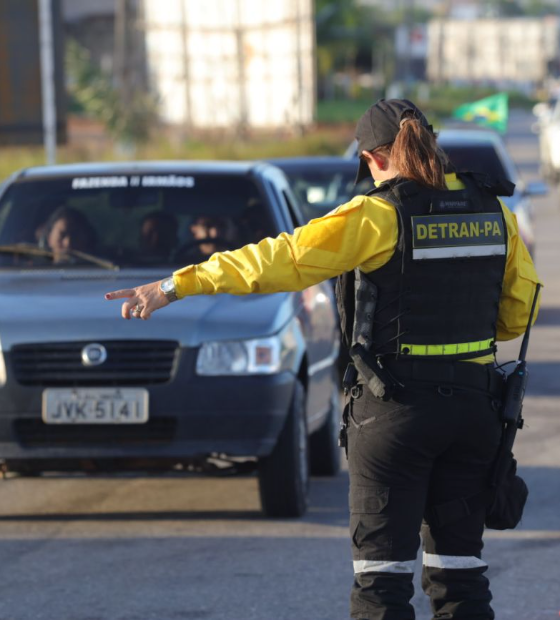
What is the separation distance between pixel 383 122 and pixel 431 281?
47 cm

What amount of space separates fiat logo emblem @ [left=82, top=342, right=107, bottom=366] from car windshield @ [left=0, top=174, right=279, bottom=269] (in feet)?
3.55

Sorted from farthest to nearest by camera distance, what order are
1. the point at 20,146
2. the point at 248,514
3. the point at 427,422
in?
the point at 20,146
the point at 248,514
the point at 427,422

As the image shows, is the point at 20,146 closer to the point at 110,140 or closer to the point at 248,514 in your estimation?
the point at 110,140

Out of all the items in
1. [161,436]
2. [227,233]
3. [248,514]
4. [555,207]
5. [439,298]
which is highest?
[439,298]

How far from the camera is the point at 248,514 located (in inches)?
287

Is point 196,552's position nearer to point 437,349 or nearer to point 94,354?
point 94,354

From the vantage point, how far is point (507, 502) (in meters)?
4.67

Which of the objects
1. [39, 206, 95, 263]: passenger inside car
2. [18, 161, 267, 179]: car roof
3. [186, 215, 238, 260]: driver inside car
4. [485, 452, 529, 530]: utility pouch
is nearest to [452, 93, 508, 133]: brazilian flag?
[18, 161, 267, 179]: car roof

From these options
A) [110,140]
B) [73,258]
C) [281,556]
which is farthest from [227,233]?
[110,140]

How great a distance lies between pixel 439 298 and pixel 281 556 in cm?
227

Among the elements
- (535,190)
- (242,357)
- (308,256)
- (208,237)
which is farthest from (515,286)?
(535,190)

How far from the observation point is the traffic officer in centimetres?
439

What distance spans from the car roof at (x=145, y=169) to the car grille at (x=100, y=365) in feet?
5.50

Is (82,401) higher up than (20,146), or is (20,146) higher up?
(82,401)
